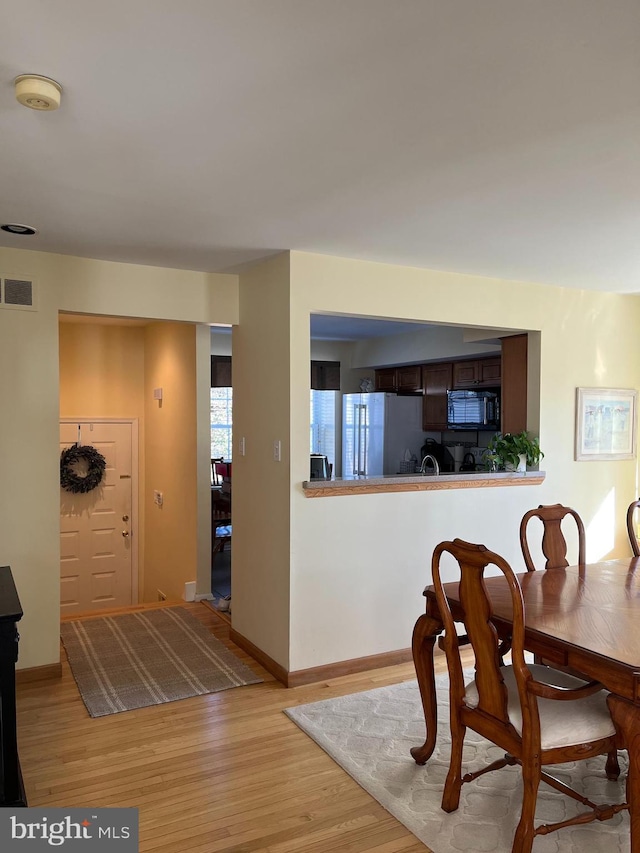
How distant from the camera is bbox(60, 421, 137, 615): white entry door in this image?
6164 mm

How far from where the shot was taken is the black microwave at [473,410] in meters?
6.12

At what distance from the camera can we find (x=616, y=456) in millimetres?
5078

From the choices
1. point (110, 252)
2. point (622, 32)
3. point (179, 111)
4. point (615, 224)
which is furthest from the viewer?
point (110, 252)

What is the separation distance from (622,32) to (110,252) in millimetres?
2864

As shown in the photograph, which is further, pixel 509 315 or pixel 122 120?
pixel 509 315

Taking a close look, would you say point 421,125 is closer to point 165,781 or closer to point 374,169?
point 374,169

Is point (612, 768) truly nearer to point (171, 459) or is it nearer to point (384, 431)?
point (171, 459)

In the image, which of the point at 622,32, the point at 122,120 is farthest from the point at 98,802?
the point at 622,32

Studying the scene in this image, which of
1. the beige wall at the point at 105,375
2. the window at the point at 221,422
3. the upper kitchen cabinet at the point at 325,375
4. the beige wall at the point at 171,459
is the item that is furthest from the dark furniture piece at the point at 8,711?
the upper kitchen cabinet at the point at 325,375

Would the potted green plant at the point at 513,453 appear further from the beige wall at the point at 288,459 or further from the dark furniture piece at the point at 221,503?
the dark furniture piece at the point at 221,503

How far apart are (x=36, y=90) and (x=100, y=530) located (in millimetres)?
5056

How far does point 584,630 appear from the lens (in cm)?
236

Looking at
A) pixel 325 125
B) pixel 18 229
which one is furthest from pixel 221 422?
pixel 325 125

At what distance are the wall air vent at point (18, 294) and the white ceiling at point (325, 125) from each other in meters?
0.23
